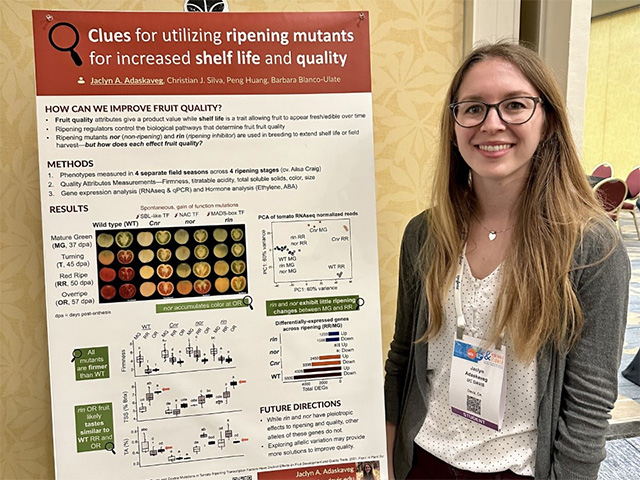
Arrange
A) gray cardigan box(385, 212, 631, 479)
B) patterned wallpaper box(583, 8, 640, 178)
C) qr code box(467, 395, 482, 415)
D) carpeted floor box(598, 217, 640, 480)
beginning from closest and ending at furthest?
1. gray cardigan box(385, 212, 631, 479)
2. qr code box(467, 395, 482, 415)
3. carpeted floor box(598, 217, 640, 480)
4. patterned wallpaper box(583, 8, 640, 178)

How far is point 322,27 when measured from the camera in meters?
1.39

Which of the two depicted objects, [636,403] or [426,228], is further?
[636,403]

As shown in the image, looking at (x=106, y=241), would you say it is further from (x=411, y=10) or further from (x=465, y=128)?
(x=411, y=10)

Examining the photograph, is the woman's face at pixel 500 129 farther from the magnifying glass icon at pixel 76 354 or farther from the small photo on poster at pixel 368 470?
the magnifying glass icon at pixel 76 354

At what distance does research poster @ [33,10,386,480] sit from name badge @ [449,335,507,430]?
8.9 inches

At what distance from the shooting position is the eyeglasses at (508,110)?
122cm

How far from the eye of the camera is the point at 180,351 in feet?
4.45

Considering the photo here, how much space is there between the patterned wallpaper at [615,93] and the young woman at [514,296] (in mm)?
9334

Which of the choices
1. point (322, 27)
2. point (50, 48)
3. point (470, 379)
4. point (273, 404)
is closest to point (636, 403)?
point (470, 379)

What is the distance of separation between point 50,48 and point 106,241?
47 cm

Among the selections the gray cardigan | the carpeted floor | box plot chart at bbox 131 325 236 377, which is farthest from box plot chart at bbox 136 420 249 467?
the carpeted floor

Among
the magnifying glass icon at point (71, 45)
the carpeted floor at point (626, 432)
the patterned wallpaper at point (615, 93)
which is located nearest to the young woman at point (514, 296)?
the magnifying glass icon at point (71, 45)

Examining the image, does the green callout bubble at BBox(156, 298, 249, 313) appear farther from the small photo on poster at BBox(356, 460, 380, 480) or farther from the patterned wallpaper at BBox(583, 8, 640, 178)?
the patterned wallpaper at BBox(583, 8, 640, 178)

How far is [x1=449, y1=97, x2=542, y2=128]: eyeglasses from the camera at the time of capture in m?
1.22
